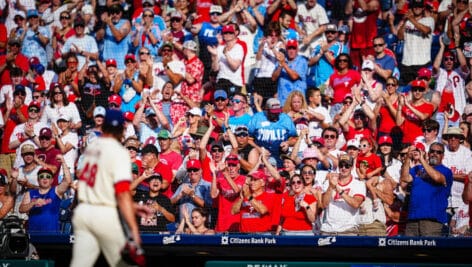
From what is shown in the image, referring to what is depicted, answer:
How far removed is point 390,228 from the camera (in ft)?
30.0

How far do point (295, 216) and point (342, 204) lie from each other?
485mm

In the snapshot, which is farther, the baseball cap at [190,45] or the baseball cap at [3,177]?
the baseball cap at [190,45]

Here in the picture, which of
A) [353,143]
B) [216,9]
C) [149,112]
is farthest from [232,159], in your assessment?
[216,9]

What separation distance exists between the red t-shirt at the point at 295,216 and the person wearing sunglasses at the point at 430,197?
3.32ft

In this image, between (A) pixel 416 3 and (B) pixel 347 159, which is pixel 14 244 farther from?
(A) pixel 416 3

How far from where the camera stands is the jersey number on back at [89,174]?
5711 mm

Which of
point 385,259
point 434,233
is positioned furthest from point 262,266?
point 434,233

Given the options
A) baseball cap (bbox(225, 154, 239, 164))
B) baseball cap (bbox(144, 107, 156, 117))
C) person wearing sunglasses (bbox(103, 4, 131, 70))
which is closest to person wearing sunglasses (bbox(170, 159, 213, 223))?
baseball cap (bbox(225, 154, 239, 164))

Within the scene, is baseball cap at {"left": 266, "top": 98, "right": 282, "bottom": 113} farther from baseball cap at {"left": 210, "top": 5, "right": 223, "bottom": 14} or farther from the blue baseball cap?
the blue baseball cap

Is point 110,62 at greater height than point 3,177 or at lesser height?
greater

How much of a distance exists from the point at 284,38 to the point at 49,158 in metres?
3.09

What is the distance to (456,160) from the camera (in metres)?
9.44

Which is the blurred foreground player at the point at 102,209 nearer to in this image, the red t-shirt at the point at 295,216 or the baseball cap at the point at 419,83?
the red t-shirt at the point at 295,216

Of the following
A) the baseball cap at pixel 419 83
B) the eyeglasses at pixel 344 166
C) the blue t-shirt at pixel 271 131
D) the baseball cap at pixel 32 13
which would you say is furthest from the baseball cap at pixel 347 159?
the baseball cap at pixel 32 13
